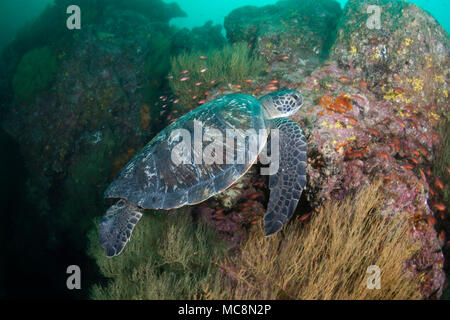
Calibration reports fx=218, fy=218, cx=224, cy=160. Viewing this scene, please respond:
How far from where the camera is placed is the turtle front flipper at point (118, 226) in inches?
118

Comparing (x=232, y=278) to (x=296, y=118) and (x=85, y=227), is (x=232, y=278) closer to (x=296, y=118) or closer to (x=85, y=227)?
(x=296, y=118)

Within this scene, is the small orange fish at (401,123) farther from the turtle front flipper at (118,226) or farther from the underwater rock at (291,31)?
the turtle front flipper at (118,226)

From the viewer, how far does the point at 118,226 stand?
10.1ft

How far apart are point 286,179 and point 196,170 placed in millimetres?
1230

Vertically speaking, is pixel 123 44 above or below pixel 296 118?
above

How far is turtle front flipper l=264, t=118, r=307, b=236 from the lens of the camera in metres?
2.69

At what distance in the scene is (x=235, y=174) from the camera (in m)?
2.98

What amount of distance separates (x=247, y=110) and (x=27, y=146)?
8.07 metres

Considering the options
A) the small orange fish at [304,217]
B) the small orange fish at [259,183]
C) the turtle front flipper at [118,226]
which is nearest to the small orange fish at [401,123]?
the small orange fish at [304,217]

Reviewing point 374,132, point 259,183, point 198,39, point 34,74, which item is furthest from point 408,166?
point 34,74

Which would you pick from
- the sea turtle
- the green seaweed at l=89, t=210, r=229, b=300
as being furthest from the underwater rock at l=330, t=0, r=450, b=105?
the green seaweed at l=89, t=210, r=229, b=300

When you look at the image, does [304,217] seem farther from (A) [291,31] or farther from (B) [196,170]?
(A) [291,31]

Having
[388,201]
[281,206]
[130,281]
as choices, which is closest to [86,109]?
[130,281]

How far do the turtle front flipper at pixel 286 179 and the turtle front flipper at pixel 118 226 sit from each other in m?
1.88
